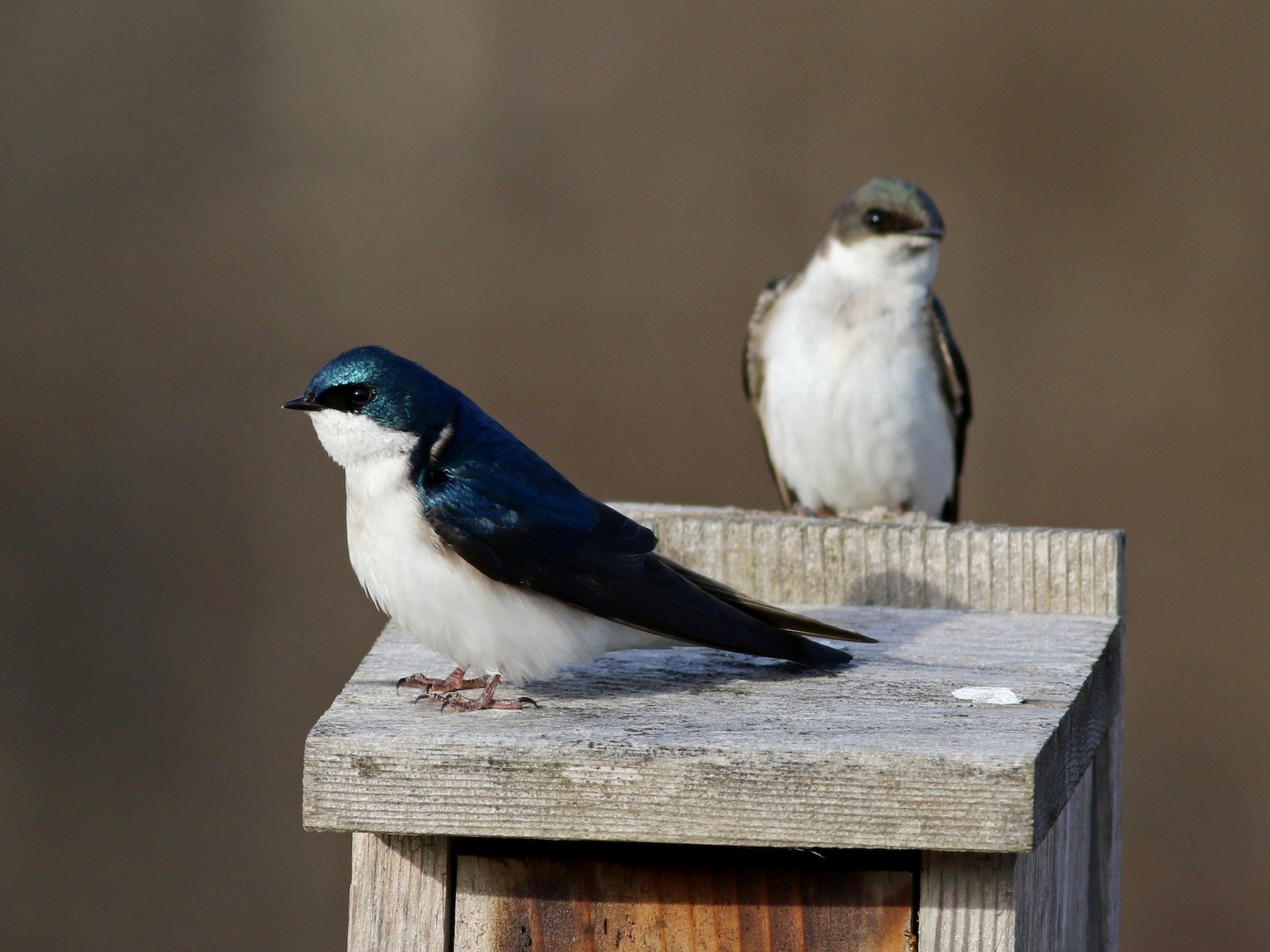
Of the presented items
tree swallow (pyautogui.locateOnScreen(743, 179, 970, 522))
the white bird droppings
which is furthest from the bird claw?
tree swallow (pyautogui.locateOnScreen(743, 179, 970, 522))

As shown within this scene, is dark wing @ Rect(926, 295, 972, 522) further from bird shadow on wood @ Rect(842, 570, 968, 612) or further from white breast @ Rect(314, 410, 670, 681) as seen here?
white breast @ Rect(314, 410, 670, 681)

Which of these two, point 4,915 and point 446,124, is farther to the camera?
point 446,124

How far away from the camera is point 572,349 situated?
6.45 metres

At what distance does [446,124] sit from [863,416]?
269cm

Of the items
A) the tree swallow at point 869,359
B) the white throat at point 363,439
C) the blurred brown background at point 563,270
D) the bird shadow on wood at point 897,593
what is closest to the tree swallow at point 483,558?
the white throat at point 363,439

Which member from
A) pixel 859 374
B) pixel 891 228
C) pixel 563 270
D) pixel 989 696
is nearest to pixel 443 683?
pixel 989 696

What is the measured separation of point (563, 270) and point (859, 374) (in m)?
2.12

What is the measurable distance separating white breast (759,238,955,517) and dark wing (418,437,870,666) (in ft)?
7.88

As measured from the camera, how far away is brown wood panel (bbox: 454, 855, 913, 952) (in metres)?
2.04

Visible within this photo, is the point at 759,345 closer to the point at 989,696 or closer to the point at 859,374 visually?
the point at 859,374

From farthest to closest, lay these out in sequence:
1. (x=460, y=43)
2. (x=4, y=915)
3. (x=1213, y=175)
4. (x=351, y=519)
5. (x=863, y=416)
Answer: (x=460, y=43), (x=1213, y=175), (x=4, y=915), (x=863, y=416), (x=351, y=519)

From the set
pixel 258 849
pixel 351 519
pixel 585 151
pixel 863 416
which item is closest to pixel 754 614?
pixel 351 519

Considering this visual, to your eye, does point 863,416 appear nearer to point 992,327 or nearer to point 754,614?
point 992,327

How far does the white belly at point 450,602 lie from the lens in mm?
2211
